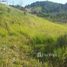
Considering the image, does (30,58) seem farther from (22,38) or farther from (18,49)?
(22,38)

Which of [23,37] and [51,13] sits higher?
[23,37]

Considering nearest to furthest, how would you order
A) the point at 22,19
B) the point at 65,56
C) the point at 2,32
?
the point at 65,56 → the point at 2,32 → the point at 22,19

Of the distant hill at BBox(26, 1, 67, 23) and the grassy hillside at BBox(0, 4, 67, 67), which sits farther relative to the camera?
the distant hill at BBox(26, 1, 67, 23)

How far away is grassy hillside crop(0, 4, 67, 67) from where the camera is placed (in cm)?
2620

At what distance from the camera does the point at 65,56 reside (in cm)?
2583

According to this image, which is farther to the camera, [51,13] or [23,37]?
[51,13]

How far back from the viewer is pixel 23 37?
119 feet

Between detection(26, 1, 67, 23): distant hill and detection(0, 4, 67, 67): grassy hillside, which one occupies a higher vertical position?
detection(0, 4, 67, 67): grassy hillside

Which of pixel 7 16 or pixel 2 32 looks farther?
pixel 7 16

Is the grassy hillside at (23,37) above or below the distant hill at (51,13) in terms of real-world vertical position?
above

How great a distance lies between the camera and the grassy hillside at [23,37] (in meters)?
26.2

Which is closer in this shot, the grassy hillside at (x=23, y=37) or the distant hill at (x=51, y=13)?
the grassy hillside at (x=23, y=37)

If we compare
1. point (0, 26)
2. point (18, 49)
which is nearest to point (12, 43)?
point (18, 49)

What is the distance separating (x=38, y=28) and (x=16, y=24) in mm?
3643
